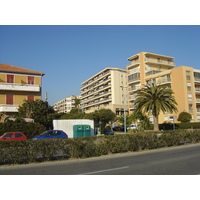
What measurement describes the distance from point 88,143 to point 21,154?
338 cm

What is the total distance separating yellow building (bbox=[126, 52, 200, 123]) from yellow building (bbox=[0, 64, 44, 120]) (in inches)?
1211

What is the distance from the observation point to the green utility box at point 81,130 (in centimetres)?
2414

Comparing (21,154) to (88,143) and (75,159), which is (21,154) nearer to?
(75,159)

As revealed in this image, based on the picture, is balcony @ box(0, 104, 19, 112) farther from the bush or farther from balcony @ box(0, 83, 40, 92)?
the bush

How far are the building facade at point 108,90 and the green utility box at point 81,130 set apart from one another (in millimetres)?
37932

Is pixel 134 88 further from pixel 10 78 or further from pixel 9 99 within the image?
pixel 9 99

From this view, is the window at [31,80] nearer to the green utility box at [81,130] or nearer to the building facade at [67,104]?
the green utility box at [81,130]

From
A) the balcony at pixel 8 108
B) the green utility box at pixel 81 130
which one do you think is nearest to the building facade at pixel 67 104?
the balcony at pixel 8 108

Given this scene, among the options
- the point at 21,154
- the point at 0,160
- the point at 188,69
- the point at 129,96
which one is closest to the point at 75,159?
the point at 21,154

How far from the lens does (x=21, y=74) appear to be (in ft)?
Answer: 121

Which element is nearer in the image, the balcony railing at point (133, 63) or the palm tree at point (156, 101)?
the palm tree at point (156, 101)

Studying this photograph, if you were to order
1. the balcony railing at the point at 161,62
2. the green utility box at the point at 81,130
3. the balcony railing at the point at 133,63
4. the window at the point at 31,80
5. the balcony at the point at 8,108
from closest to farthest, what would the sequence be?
the green utility box at the point at 81,130
the balcony at the point at 8,108
the window at the point at 31,80
the balcony railing at the point at 161,62
the balcony railing at the point at 133,63

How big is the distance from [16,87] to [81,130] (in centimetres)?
1747

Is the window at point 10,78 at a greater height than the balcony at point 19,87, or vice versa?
the window at point 10,78
